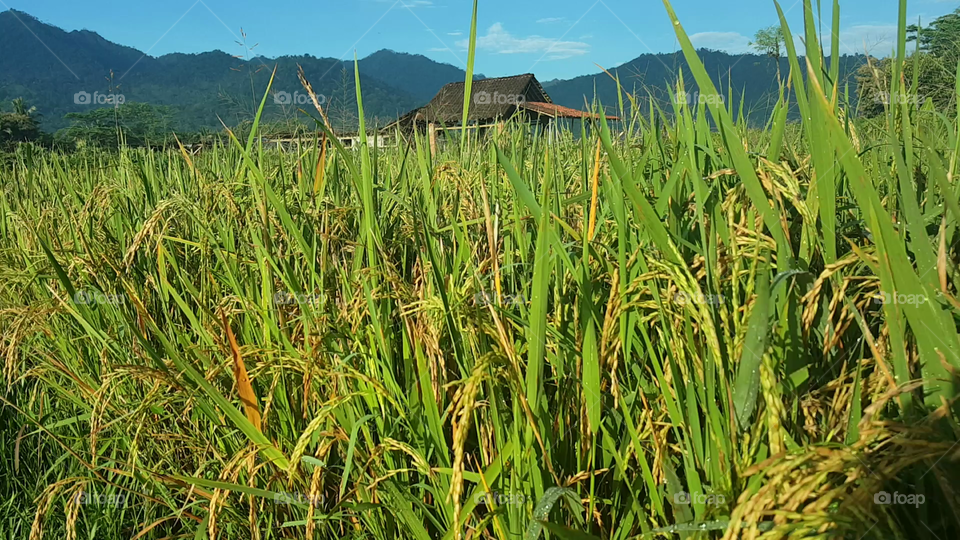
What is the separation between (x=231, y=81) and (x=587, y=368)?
13290 millimetres

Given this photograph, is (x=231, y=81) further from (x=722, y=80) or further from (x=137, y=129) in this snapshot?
(x=722, y=80)

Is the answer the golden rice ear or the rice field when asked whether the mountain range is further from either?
the golden rice ear

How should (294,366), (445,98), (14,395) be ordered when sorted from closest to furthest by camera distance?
(294,366) < (14,395) < (445,98)

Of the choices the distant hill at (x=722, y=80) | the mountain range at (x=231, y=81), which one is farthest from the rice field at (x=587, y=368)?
the distant hill at (x=722, y=80)

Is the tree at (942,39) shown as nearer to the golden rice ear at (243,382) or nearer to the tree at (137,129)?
the golden rice ear at (243,382)

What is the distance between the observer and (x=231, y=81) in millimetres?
12328

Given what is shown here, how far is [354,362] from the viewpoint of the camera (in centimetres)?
134

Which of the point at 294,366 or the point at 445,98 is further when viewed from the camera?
the point at 445,98

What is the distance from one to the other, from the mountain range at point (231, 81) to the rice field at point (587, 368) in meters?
0.54

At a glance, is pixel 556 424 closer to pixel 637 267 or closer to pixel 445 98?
pixel 637 267

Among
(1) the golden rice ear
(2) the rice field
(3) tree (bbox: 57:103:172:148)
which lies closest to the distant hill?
(2) the rice field

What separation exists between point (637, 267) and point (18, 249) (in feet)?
8.22

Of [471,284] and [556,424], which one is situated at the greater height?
[471,284]

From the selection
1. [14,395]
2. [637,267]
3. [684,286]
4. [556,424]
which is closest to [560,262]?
[637,267]
